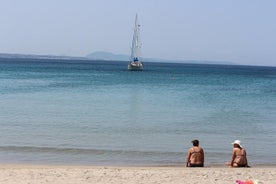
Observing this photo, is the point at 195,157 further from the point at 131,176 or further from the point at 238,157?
the point at 131,176

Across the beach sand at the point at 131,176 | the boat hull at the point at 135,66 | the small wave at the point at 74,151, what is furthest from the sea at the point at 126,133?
the boat hull at the point at 135,66

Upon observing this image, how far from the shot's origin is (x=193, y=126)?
2428 centimetres

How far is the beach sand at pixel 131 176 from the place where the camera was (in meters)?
11.2

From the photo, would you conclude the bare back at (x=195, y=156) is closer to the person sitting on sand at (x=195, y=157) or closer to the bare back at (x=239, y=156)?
the person sitting on sand at (x=195, y=157)

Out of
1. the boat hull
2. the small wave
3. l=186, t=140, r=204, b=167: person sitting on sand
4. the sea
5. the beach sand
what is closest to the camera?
the beach sand

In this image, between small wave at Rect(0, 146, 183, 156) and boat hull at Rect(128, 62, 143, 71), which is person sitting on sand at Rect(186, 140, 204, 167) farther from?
boat hull at Rect(128, 62, 143, 71)

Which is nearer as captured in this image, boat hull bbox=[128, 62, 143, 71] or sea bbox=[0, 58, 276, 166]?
sea bbox=[0, 58, 276, 166]

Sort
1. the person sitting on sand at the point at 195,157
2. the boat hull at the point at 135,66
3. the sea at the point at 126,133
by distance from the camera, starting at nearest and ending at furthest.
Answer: the person sitting on sand at the point at 195,157
the sea at the point at 126,133
the boat hull at the point at 135,66

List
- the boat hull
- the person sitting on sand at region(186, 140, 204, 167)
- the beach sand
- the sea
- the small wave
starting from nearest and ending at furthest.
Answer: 1. the beach sand
2. the person sitting on sand at region(186, 140, 204, 167)
3. the sea
4. the small wave
5. the boat hull

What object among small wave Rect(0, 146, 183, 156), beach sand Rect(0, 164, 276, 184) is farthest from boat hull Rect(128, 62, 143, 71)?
beach sand Rect(0, 164, 276, 184)

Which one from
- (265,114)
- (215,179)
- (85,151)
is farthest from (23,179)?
(265,114)

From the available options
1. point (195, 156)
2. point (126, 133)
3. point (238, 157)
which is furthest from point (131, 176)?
point (126, 133)

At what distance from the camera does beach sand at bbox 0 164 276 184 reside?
36.6ft

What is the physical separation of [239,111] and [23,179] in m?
24.7
